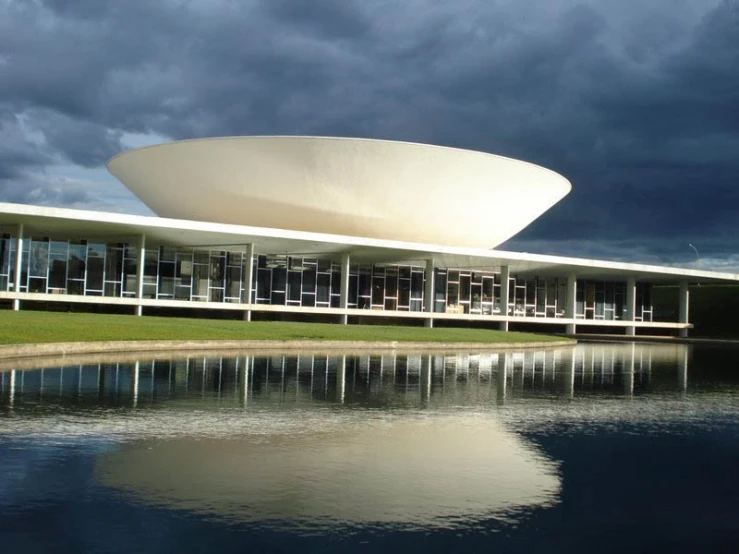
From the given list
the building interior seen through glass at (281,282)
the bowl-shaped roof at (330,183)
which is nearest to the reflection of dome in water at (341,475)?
the bowl-shaped roof at (330,183)

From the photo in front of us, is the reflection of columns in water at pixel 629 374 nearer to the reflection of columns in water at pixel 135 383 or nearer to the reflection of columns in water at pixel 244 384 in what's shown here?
the reflection of columns in water at pixel 244 384

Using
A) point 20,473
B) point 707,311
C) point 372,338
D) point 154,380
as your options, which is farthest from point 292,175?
point 707,311

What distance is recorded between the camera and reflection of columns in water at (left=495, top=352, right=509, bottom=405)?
12.6 metres

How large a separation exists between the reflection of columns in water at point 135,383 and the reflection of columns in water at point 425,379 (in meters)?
3.76

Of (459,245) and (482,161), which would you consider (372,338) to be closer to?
(482,161)

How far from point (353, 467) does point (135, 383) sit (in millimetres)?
6432

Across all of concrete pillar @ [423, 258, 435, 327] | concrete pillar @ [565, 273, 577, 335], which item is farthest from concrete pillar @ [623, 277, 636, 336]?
concrete pillar @ [423, 258, 435, 327]

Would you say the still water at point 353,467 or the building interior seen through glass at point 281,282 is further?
the building interior seen through glass at point 281,282

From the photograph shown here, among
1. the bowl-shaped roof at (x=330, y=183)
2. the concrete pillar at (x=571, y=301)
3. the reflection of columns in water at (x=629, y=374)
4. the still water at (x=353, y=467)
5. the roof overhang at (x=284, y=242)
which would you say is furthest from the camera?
the concrete pillar at (x=571, y=301)

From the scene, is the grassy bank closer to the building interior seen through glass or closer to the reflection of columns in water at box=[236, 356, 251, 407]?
the building interior seen through glass

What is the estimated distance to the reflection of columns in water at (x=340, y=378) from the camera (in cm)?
1184

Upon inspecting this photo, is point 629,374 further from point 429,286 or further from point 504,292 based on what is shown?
point 504,292

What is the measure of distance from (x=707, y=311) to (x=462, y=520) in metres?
59.8

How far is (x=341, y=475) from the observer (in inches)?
261
